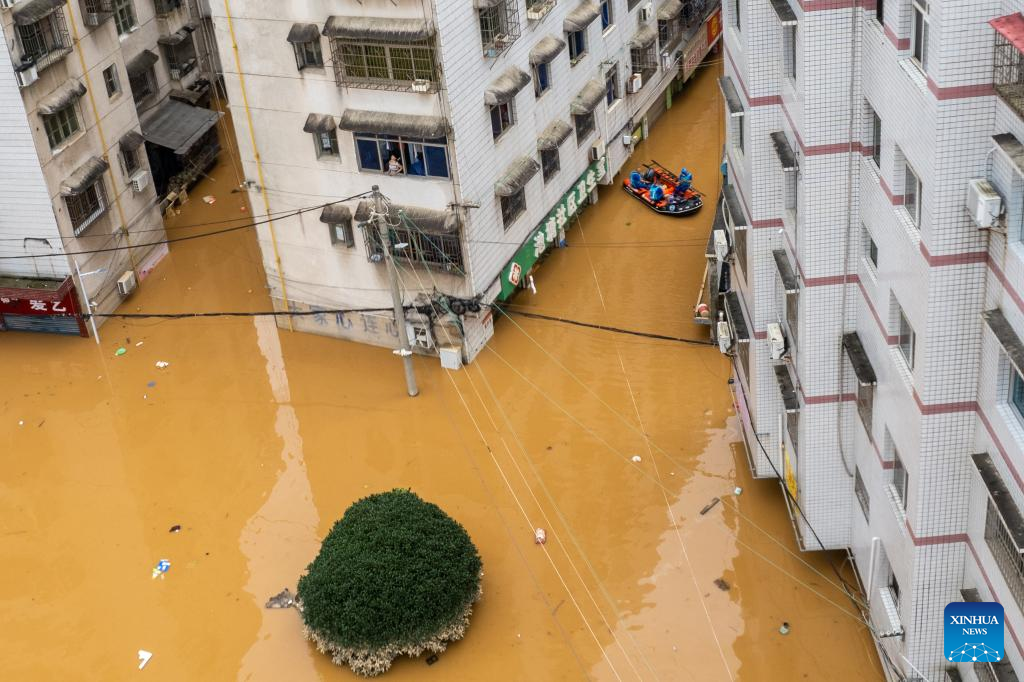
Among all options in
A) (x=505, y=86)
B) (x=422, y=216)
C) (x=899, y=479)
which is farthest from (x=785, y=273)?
(x=505, y=86)

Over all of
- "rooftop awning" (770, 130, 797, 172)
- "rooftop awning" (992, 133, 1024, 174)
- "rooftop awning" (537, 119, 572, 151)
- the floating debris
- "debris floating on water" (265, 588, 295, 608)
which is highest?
"rooftop awning" (992, 133, 1024, 174)

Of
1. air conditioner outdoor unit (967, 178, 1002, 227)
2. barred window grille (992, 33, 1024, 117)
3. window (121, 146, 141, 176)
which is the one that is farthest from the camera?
window (121, 146, 141, 176)

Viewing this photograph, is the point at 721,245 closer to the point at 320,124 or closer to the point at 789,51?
the point at 789,51

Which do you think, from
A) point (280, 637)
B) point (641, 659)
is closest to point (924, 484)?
point (641, 659)

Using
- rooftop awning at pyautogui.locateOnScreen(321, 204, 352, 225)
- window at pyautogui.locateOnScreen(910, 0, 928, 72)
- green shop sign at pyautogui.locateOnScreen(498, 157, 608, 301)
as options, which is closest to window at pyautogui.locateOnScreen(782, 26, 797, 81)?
window at pyautogui.locateOnScreen(910, 0, 928, 72)

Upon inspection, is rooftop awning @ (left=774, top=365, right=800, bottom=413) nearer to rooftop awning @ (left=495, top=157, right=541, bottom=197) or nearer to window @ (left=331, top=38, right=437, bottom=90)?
rooftop awning @ (left=495, top=157, right=541, bottom=197)

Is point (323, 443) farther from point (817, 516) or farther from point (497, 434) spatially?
point (817, 516)
